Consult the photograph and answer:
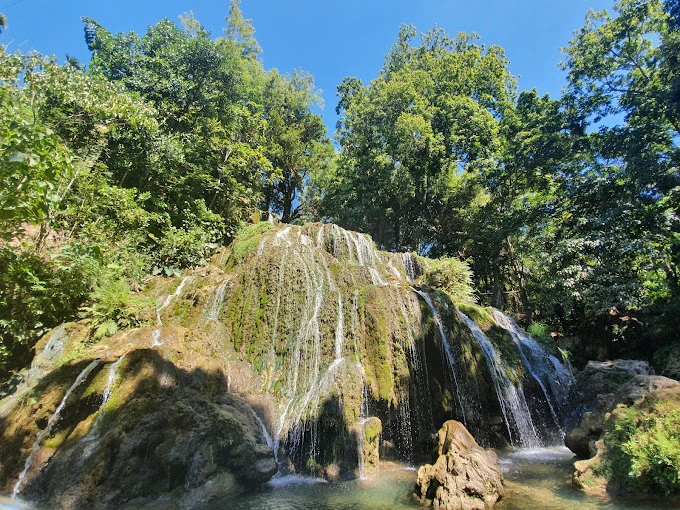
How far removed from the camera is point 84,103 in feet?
41.4

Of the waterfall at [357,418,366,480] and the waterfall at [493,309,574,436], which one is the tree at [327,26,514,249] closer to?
the waterfall at [493,309,574,436]

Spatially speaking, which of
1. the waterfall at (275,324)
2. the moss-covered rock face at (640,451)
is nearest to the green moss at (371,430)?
the waterfall at (275,324)

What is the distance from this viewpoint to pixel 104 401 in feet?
Answer: 22.1

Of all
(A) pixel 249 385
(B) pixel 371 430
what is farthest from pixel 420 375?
(A) pixel 249 385

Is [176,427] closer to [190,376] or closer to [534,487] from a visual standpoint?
[190,376]

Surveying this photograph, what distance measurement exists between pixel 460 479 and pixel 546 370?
7.79 meters

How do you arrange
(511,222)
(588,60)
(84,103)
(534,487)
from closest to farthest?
(534,487) → (84,103) → (588,60) → (511,222)

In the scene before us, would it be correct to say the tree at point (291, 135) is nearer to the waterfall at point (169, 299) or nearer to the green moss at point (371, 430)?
the waterfall at point (169, 299)

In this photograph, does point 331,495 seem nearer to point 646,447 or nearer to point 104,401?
point 104,401

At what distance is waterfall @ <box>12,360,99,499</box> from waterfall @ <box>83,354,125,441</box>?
0.54 metres

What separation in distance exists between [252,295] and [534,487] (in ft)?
26.7

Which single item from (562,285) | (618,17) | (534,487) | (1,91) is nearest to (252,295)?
(1,91)

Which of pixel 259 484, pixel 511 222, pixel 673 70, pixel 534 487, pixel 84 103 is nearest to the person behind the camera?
pixel 534 487

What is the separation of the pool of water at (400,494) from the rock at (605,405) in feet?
1.59
